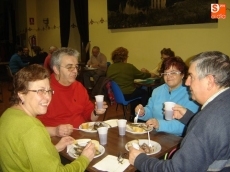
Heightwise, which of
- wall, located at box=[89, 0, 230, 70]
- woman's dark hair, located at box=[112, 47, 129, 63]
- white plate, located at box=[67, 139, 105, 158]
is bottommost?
white plate, located at box=[67, 139, 105, 158]

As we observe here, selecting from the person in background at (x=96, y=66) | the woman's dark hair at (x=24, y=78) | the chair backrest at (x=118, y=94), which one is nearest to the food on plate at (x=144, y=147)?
the woman's dark hair at (x=24, y=78)

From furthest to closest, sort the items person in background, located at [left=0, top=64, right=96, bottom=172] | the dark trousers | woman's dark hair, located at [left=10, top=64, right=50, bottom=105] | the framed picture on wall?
the framed picture on wall, the dark trousers, woman's dark hair, located at [left=10, top=64, right=50, bottom=105], person in background, located at [left=0, top=64, right=96, bottom=172]

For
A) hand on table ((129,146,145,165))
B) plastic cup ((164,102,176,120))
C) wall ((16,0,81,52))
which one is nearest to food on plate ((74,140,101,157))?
hand on table ((129,146,145,165))

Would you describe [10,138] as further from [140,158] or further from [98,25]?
[98,25]

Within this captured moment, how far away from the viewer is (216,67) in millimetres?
1233

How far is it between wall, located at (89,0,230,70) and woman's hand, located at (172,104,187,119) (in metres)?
3.28

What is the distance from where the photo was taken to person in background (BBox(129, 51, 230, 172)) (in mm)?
1087

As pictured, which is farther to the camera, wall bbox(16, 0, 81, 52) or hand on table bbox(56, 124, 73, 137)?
wall bbox(16, 0, 81, 52)

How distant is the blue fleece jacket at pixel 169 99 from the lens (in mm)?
2014

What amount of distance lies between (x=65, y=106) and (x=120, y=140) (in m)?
0.73

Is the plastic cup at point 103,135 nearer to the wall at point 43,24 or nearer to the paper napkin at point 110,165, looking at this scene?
the paper napkin at point 110,165

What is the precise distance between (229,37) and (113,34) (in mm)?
3318

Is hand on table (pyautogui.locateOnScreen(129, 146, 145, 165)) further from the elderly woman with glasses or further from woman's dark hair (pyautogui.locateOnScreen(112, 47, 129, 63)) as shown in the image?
woman's dark hair (pyautogui.locateOnScreen(112, 47, 129, 63))

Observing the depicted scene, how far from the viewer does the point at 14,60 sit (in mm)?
7305
